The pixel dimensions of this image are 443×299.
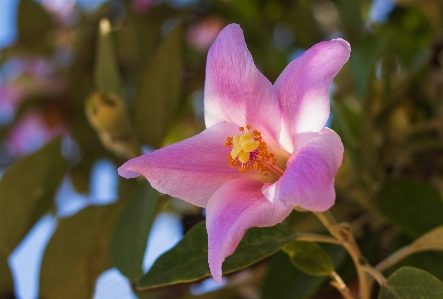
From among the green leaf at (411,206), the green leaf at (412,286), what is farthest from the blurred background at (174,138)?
the green leaf at (412,286)

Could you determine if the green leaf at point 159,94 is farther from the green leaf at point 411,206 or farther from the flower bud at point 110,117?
the green leaf at point 411,206

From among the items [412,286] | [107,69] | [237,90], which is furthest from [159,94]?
[412,286]

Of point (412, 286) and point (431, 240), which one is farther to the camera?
point (431, 240)

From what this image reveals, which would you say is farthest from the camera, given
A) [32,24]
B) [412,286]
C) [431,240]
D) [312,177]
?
[32,24]

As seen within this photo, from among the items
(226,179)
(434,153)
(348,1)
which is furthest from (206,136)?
(348,1)

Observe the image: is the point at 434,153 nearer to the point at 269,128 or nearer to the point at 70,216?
the point at 269,128

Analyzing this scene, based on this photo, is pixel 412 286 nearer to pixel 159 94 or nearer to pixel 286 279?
pixel 286 279

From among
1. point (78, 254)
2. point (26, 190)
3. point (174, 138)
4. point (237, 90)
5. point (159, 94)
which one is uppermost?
point (237, 90)
